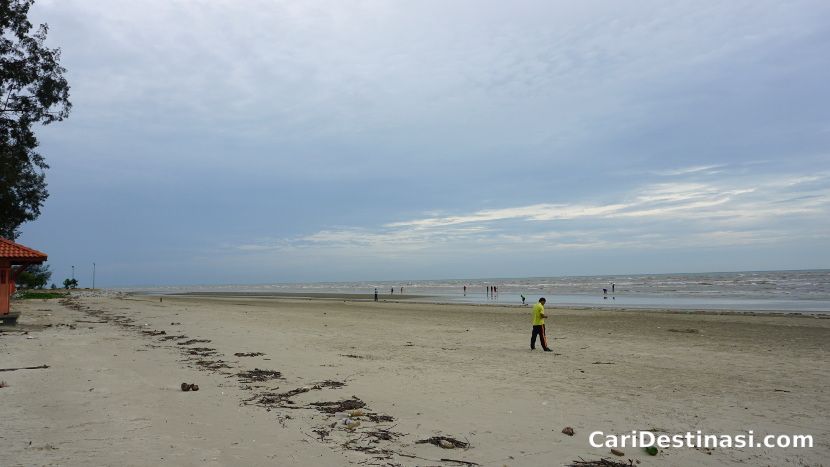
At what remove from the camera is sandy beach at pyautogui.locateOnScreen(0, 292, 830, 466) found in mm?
5930

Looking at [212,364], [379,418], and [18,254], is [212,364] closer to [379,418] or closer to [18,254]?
[379,418]

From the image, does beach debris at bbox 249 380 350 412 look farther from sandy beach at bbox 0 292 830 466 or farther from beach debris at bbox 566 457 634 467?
beach debris at bbox 566 457 634 467

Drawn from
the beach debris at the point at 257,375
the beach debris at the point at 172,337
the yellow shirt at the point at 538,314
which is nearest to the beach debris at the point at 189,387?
the beach debris at the point at 257,375

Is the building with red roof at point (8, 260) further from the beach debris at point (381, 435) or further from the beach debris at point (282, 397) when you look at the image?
the beach debris at point (381, 435)

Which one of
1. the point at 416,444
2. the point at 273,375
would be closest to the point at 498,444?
the point at 416,444

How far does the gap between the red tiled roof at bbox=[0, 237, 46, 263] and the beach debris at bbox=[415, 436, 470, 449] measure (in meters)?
21.4

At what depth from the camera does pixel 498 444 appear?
20.6ft

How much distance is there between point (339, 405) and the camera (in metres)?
8.09

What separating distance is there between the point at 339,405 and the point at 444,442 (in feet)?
8.04

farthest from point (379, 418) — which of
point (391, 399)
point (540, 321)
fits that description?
point (540, 321)

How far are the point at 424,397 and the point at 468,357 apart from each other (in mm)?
5339

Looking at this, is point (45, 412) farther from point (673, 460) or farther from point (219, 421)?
point (673, 460)

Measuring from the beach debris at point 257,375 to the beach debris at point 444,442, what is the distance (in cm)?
500

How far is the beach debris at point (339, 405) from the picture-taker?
7.80 meters
